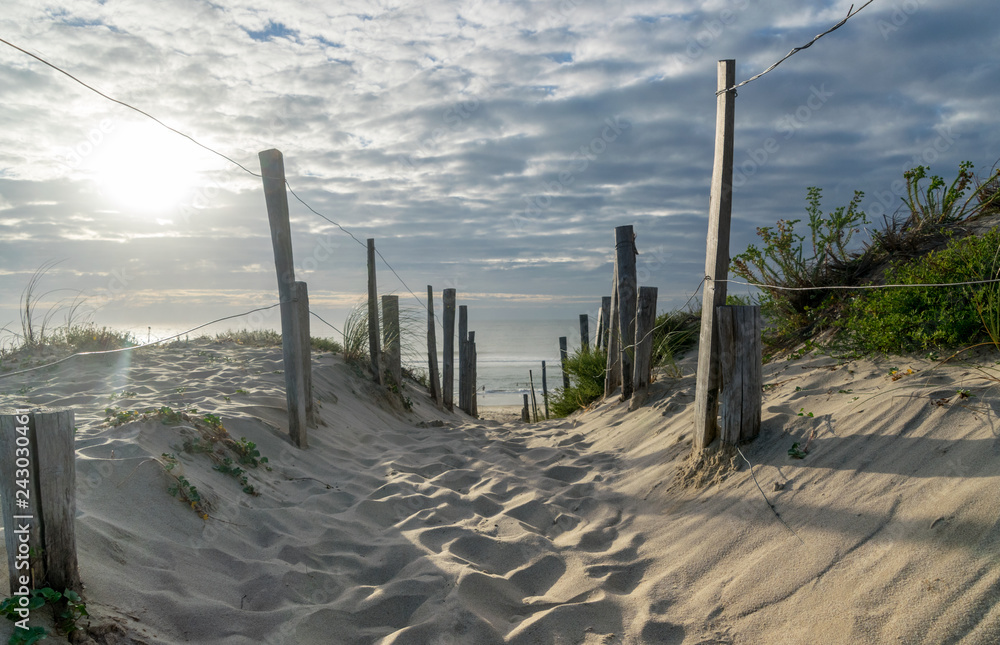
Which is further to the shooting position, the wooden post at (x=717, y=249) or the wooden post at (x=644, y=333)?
the wooden post at (x=644, y=333)

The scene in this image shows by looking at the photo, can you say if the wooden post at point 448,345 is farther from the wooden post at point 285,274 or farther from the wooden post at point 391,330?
the wooden post at point 285,274

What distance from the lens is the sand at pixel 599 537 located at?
2.38 meters

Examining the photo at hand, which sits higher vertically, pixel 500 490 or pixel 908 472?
pixel 908 472

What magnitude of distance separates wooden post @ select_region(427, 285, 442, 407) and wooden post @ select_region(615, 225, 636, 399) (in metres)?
4.41

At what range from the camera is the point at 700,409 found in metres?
4.20

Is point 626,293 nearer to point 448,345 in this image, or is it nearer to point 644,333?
point 644,333

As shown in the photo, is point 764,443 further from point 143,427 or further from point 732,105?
point 143,427

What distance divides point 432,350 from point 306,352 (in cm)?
472

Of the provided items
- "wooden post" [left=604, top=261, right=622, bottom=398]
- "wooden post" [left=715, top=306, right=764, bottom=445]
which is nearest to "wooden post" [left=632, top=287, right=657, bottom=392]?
"wooden post" [left=604, top=261, right=622, bottom=398]

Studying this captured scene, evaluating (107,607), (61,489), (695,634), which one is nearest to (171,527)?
(107,607)

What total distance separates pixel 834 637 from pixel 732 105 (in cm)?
340

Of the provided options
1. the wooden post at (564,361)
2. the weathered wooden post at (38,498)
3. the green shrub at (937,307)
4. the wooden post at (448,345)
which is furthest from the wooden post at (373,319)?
the weathered wooden post at (38,498)

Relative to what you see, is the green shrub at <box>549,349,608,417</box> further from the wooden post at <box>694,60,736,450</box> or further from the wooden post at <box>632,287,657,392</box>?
the wooden post at <box>694,60,736,450</box>

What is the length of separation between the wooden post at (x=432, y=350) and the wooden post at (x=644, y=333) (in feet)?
15.7
